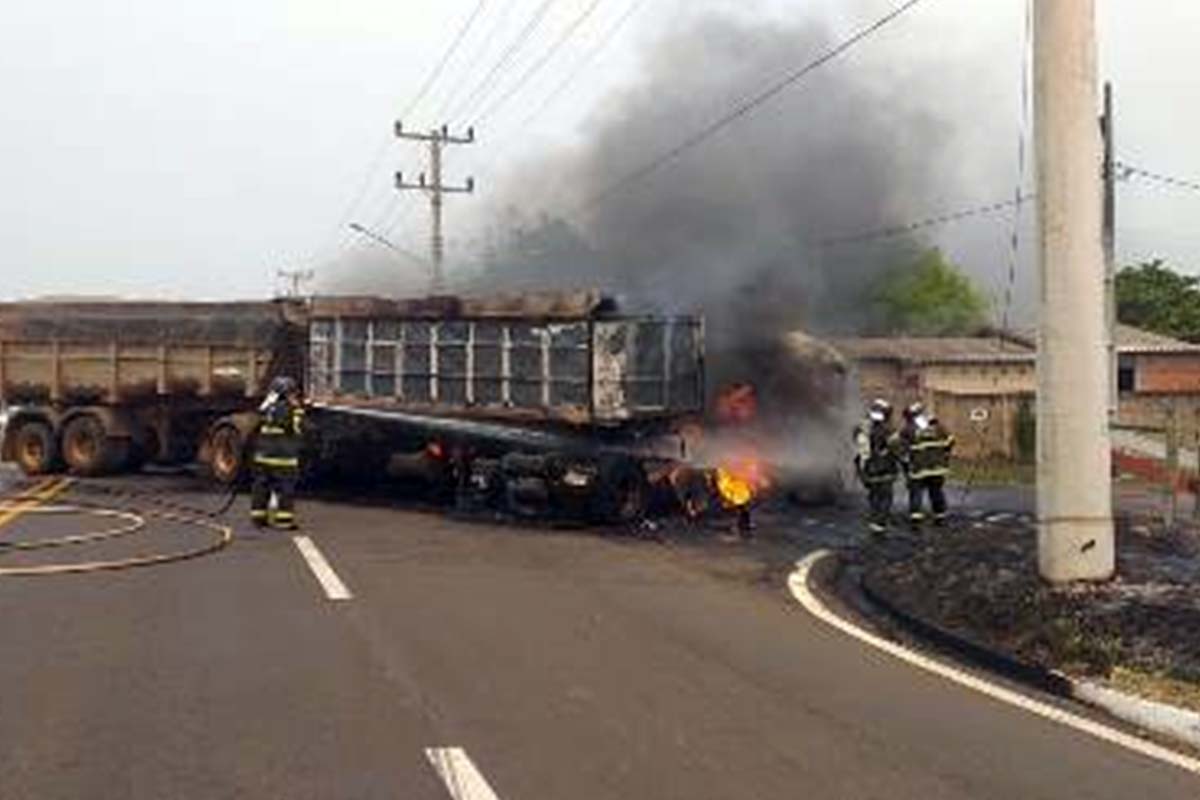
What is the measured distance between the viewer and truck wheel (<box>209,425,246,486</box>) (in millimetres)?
23562

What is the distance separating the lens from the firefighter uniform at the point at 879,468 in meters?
19.0

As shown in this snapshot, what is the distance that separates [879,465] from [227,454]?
9516 millimetres

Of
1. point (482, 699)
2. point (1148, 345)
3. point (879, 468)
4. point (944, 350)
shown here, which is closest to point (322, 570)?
point (482, 699)

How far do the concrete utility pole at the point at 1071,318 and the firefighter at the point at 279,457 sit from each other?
8816 millimetres

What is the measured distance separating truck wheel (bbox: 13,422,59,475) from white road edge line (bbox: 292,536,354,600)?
10699mm

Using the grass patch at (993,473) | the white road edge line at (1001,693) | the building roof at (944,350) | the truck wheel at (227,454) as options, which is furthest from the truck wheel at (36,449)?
the building roof at (944,350)

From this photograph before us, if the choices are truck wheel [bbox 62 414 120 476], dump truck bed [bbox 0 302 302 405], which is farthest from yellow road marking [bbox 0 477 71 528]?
dump truck bed [bbox 0 302 302 405]

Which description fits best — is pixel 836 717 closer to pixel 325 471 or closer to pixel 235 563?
pixel 235 563

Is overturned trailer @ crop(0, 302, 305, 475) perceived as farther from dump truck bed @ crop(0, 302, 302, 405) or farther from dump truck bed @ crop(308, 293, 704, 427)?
dump truck bed @ crop(308, 293, 704, 427)

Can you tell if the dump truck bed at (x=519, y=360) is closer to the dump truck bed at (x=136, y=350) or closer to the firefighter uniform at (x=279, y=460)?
the dump truck bed at (x=136, y=350)

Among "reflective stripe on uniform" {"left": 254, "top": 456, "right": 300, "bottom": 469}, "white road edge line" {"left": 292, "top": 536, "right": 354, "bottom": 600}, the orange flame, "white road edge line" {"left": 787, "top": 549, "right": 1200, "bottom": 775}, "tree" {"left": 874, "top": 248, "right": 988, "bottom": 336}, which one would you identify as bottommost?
"white road edge line" {"left": 787, "top": 549, "right": 1200, "bottom": 775}

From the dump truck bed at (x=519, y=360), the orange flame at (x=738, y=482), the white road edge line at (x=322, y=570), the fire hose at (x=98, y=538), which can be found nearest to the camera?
the white road edge line at (x=322, y=570)

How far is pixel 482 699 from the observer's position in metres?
9.01

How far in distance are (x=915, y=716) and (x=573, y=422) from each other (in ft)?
36.3
